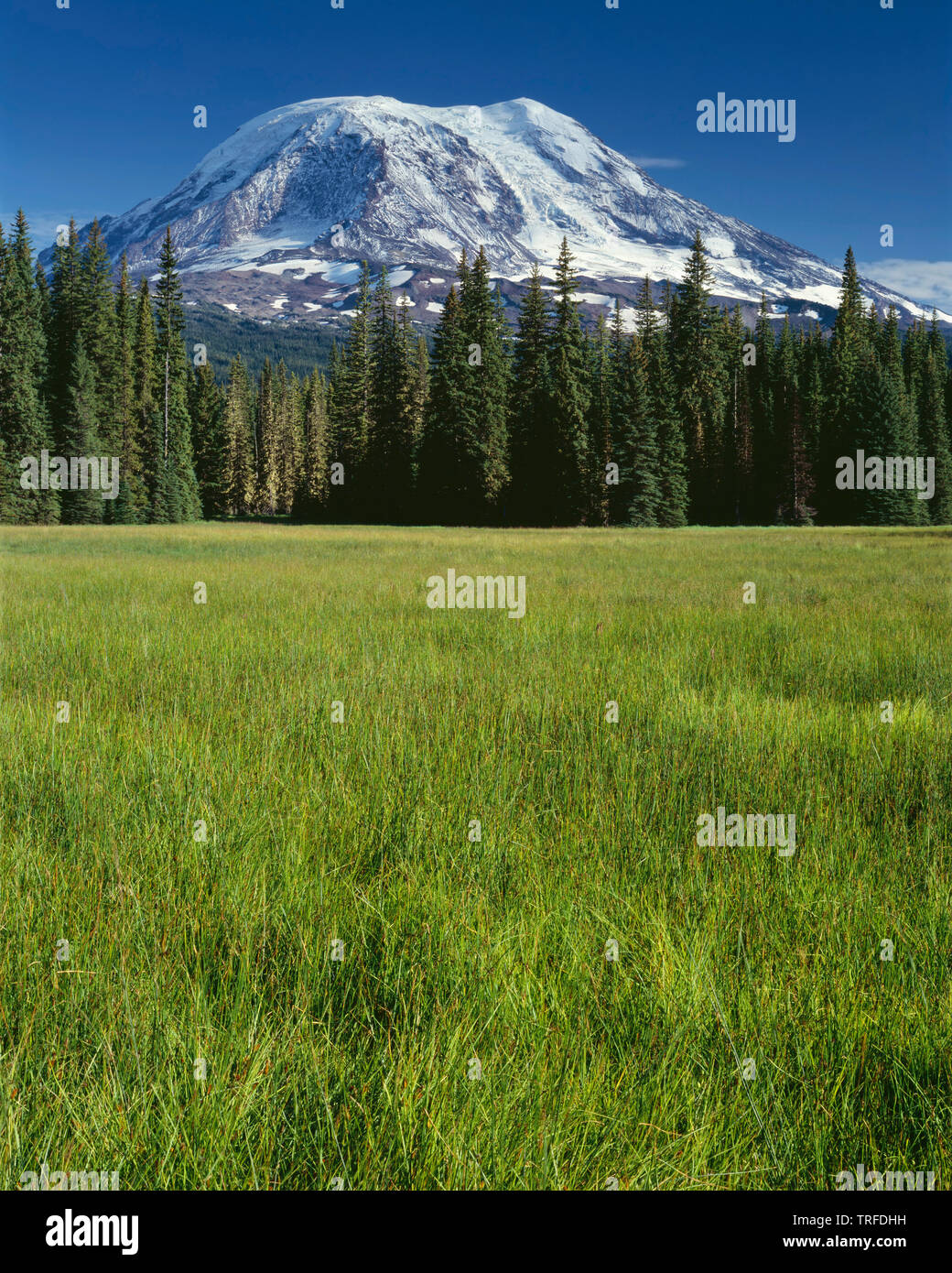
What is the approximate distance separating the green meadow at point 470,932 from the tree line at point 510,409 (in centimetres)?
4506

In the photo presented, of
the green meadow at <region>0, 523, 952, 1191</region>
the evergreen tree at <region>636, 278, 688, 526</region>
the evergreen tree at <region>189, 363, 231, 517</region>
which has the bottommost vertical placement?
the green meadow at <region>0, 523, 952, 1191</region>

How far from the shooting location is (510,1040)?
2.36 metres

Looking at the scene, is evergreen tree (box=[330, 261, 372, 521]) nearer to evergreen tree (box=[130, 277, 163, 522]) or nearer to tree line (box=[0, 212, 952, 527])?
tree line (box=[0, 212, 952, 527])

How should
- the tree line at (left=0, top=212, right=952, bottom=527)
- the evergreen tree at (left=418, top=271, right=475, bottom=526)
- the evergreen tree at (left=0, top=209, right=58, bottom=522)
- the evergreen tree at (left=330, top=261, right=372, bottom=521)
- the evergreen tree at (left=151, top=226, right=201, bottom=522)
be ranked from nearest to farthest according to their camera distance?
the evergreen tree at (left=0, top=209, right=58, bottom=522) → the tree line at (left=0, top=212, right=952, bottom=527) → the evergreen tree at (left=418, top=271, right=475, bottom=526) → the evergreen tree at (left=151, top=226, right=201, bottom=522) → the evergreen tree at (left=330, top=261, right=372, bottom=521)

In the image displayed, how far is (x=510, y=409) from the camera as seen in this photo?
5938 centimetres

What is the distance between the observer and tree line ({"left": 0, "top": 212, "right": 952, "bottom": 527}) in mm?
55625

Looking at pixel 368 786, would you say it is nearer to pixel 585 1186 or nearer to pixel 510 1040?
pixel 510 1040

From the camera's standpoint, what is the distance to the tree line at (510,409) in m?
55.6

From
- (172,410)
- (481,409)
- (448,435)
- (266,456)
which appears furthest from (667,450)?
(266,456)

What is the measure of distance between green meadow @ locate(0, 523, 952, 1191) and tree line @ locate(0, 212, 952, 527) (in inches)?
1774

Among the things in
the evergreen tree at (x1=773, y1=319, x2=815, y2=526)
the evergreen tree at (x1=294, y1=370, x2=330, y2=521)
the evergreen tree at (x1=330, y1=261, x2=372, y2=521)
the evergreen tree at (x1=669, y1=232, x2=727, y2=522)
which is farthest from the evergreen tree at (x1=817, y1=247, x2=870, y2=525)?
the evergreen tree at (x1=294, y1=370, x2=330, y2=521)

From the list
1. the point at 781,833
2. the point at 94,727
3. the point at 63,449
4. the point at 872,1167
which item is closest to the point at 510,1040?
the point at 872,1167

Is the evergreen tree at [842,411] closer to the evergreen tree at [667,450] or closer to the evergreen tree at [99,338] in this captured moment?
the evergreen tree at [667,450]

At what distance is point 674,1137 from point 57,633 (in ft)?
31.5
